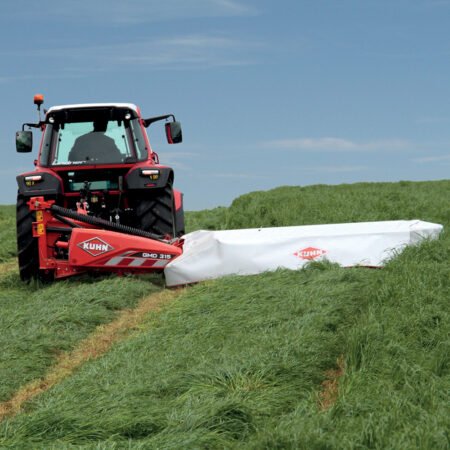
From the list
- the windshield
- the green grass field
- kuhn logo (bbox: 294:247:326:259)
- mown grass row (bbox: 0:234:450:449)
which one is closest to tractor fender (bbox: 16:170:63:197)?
the windshield

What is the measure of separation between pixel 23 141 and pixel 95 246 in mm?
2439

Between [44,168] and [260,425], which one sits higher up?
[44,168]

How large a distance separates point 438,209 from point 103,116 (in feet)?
23.3

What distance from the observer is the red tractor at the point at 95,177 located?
24.0 ft

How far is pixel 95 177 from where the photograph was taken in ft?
25.4

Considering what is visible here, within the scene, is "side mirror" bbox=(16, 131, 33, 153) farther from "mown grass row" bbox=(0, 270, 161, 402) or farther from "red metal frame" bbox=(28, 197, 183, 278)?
"mown grass row" bbox=(0, 270, 161, 402)

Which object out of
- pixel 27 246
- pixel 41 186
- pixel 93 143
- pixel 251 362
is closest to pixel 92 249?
pixel 27 246

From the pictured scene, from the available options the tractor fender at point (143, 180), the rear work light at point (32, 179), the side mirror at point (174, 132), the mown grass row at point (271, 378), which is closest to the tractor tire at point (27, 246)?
the rear work light at point (32, 179)

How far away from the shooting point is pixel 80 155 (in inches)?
309

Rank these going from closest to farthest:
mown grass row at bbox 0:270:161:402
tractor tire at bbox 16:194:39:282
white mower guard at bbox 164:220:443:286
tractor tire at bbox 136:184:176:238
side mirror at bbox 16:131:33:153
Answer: mown grass row at bbox 0:270:161:402 < white mower guard at bbox 164:220:443:286 < tractor tire at bbox 16:194:39:282 < tractor tire at bbox 136:184:176:238 < side mirror at bbox 16:131:33:153

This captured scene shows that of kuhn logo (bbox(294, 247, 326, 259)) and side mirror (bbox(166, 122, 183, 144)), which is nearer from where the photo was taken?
kuhn logo (bbox(294, 247, 326, 259))

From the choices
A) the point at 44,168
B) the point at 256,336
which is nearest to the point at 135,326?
the point at 256,336

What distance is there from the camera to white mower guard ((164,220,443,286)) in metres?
6.76

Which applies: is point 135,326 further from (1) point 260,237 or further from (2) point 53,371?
(1) point 260,237
